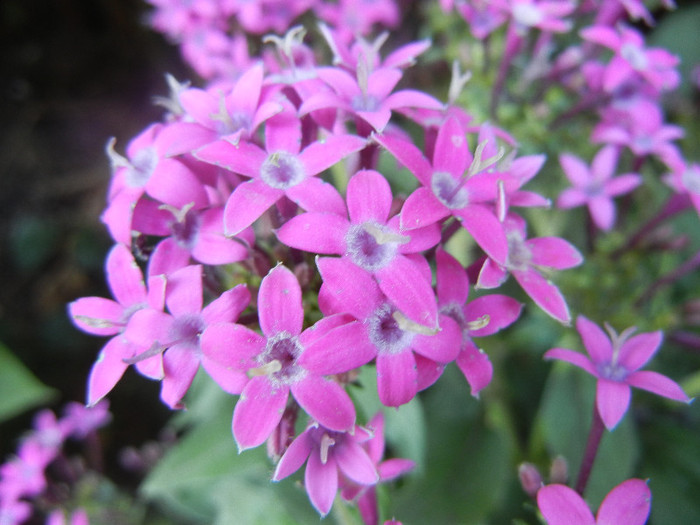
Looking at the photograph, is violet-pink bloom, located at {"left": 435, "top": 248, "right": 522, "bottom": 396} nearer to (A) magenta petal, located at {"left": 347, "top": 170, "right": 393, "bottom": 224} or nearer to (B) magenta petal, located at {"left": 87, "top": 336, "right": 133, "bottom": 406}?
(A) magenta petal, located at {"left": 347, "top": 170, "right": 393, "bottom": 224}

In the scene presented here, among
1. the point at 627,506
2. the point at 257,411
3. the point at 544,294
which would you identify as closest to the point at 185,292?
the point at 257,411

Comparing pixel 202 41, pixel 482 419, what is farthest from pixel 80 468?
pixel 202 41

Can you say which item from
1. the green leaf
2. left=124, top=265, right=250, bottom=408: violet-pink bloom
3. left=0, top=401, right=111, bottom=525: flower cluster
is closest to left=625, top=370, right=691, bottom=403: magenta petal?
left=124, top=265, right=250, bottom=408: violet-pink bloom

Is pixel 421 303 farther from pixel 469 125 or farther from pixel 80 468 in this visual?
pixel 80 468

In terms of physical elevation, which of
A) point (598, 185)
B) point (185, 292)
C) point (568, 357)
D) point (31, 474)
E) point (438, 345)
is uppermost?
point (185, 292)

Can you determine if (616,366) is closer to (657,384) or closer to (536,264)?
(657,384)
